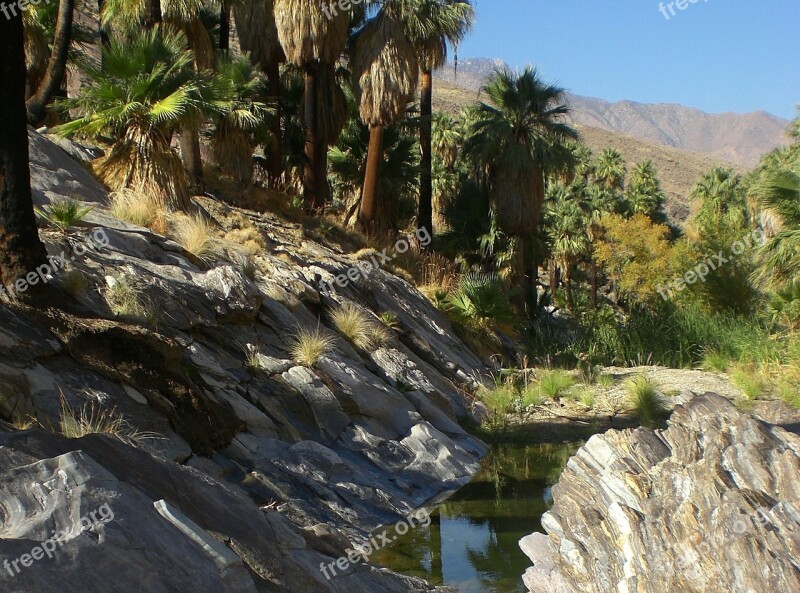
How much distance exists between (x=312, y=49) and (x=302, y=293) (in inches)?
338

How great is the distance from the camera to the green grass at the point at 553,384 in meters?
17.2

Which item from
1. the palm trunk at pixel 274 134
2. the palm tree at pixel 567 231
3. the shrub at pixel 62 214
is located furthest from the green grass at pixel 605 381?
the palm tree at pixel 567 231

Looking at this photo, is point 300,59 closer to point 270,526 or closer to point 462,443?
point 462,443

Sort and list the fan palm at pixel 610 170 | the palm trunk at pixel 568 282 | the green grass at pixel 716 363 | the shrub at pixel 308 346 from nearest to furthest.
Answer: the shrub at pixel 308 346, the green grass at pixel 716 363, the palm trunk at pixel 568 282, the fan palm at pixel 610 170

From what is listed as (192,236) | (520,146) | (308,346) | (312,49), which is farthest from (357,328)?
(520,146)

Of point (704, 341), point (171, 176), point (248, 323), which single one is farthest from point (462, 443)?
point (704, 341)

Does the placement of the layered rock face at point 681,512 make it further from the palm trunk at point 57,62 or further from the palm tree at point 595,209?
the palm tree at point 595,209

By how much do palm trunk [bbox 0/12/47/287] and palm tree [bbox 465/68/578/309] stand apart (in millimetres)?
18333

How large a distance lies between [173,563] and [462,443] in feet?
29.0

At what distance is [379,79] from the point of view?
71.6 ft

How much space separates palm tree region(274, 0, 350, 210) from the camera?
67.8 feet

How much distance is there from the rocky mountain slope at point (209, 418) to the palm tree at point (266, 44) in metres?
5.21

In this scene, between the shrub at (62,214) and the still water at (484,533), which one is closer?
the still water at (484,533)

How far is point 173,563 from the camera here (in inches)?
195
